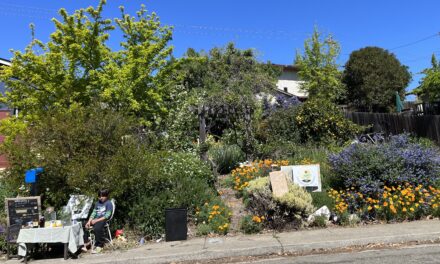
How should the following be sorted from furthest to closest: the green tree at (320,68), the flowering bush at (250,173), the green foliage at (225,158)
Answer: the green tree at (320,68)
the green foliage at (225,158)
the flowering bush at (250,173)

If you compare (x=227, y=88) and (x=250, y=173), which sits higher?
(x=227, y=88)

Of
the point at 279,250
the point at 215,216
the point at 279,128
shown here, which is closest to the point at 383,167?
the point at 279,250

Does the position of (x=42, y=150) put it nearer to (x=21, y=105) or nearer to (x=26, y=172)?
(x=26, y=172)

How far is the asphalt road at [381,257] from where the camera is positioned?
6035 millimetres

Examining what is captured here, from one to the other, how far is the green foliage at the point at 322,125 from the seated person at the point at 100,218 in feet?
26.7

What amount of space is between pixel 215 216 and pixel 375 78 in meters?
27.8

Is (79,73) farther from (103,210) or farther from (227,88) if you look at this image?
(227,88)

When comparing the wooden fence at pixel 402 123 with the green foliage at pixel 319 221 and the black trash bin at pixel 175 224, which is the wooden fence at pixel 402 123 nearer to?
the green foliage at pixel 319 221

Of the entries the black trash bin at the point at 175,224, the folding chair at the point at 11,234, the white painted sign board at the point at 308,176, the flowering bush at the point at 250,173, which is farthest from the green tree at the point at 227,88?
the folding chair at the point at 11,234

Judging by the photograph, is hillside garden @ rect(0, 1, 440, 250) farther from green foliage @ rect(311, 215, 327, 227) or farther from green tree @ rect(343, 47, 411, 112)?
green tree @ rect(343, 47, 411, 112)

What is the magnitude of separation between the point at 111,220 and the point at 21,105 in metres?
6.88

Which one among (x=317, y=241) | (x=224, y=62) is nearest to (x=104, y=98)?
(x=317, y=241)

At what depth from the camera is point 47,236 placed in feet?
22.9

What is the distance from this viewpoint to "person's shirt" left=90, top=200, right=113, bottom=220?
7575mm
